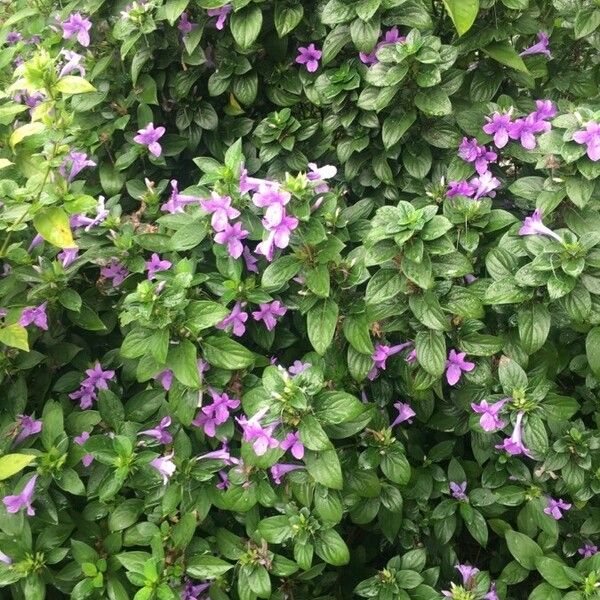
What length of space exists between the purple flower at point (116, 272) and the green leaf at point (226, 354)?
17.3 inches

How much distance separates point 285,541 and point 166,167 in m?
1.33

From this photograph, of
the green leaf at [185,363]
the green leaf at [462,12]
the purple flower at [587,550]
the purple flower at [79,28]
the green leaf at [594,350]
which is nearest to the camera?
the green leaf at [462,12]

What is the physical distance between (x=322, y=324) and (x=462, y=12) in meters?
0.83

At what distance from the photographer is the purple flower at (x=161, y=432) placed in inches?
69.8

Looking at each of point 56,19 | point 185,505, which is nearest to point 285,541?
point 185,505

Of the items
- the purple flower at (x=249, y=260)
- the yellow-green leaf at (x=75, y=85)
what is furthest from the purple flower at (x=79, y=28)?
the purple flower at (x=249, y=260)

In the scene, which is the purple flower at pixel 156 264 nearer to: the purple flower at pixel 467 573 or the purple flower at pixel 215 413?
the purple flower at pixel 215 413

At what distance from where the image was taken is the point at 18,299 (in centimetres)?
190

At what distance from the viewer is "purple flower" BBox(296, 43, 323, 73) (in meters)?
2.09

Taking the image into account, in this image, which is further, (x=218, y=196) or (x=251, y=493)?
(x=251, y=493)

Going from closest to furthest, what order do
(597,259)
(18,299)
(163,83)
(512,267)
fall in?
(597,259) → (512,267) → (18,299) → (163,83)

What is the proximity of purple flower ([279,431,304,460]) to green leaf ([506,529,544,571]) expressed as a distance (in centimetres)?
79

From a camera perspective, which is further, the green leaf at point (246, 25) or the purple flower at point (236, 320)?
the green leaf at point (246, 25)

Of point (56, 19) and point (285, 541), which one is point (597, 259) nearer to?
point (285, 541)
